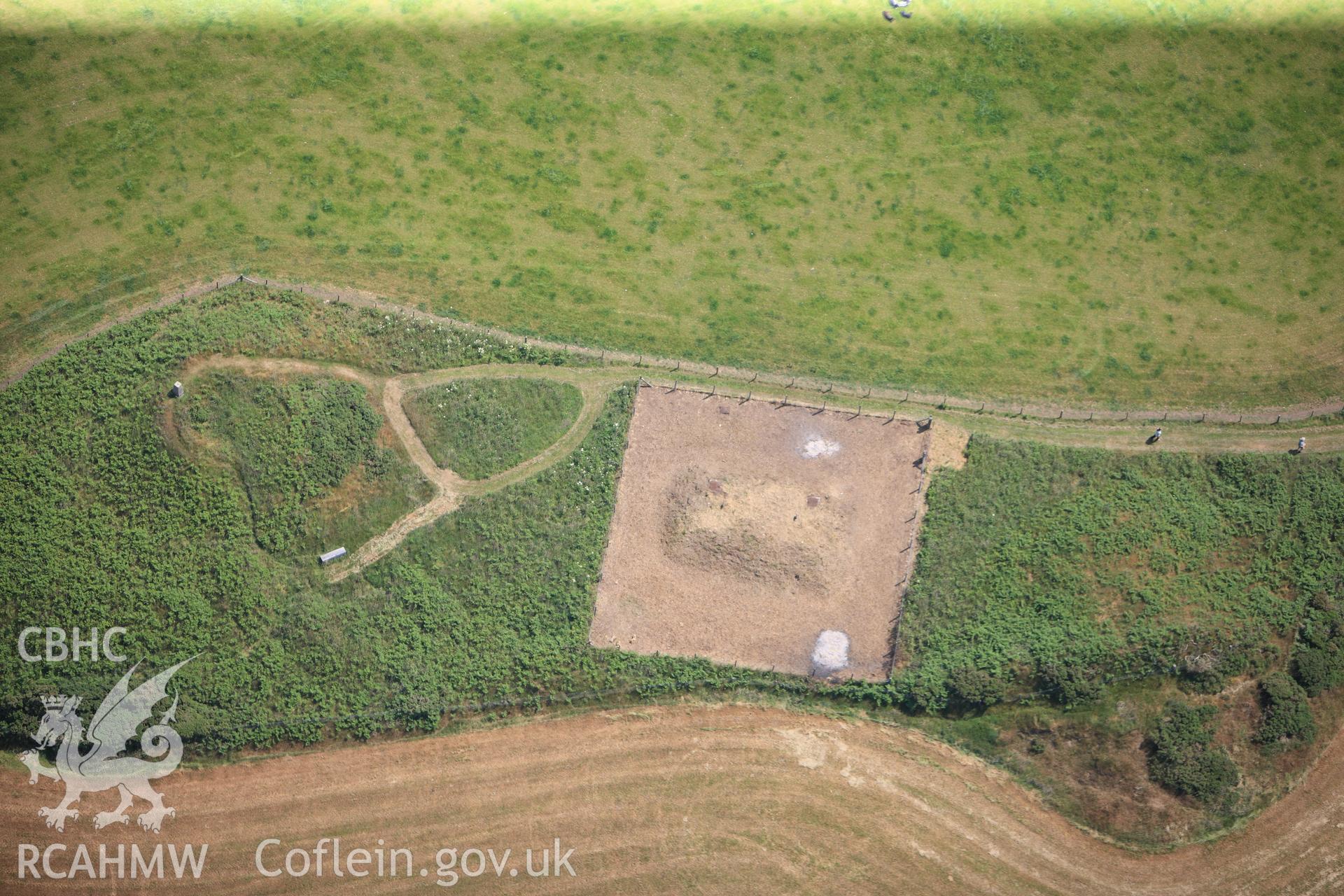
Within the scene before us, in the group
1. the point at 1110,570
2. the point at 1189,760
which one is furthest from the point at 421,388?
the point at 1189,760

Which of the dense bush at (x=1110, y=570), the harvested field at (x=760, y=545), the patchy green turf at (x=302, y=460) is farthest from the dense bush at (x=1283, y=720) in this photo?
the patchy green turf at (x=302, y=460)

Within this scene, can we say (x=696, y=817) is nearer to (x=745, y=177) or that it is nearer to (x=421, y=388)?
(x=421, y=388)

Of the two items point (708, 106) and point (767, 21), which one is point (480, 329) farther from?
point (767, 21)

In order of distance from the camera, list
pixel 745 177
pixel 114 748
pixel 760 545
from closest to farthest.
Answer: pixel 114 748 → pixel 760 545 → pixel 745 177

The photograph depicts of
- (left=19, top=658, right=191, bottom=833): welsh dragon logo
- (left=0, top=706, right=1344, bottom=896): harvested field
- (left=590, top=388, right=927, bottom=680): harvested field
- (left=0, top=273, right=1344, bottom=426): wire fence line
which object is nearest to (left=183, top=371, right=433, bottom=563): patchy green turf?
(left=0, top=273, right=1344, bottom=426): wire fence line

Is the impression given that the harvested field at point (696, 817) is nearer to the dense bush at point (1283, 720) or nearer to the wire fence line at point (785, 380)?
the dense bush at point (1283, 720)

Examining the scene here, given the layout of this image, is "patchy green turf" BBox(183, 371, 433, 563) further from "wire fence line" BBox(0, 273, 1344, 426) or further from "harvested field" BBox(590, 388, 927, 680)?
"harvested field" BBox(590, 388, 927, 680)
